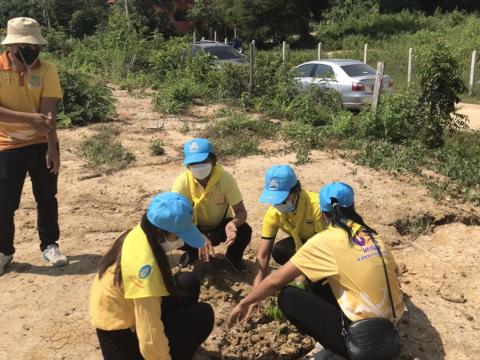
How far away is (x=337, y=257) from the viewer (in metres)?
2.48

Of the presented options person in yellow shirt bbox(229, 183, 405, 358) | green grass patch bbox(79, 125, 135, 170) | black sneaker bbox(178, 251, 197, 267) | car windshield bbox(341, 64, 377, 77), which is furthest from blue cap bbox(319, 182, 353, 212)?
car windshield bbox(341, 64, 377, 77)

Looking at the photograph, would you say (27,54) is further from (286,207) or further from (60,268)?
(286,207)

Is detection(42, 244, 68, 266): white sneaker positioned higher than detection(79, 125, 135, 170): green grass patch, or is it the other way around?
detection(79, 125, 135, 170): green grass patch

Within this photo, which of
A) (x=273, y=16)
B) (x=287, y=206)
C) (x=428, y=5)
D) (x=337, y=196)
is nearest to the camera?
(x=337, y=196)

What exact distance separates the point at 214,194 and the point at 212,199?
0.16 ft

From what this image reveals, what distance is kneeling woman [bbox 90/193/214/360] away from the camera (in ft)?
7.42

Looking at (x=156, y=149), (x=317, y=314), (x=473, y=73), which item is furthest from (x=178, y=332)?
(x=473, y=73)

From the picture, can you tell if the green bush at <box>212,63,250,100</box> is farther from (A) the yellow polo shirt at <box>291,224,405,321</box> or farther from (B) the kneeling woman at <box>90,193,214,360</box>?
(B) the kneeling woman at <box>90,193,214,360</box>

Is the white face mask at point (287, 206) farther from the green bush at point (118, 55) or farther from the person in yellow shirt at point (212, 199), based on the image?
the green bush at point (118, 55)

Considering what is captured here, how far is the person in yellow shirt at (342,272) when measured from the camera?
8.13 ft

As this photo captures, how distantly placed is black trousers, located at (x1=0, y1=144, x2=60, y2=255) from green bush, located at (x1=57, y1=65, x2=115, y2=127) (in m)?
4.86

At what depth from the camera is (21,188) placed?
3.87m

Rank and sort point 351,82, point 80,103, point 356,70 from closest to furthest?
point 80,103
point 351,82
point 356,70

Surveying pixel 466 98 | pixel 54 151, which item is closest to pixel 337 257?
pixel 54 151
